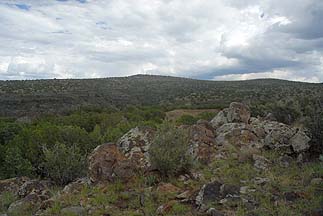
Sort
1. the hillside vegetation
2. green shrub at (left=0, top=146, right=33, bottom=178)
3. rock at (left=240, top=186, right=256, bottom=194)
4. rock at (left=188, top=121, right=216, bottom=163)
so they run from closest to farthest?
the hillside vegetation → rock at (left=240, top=186, right=256, bottom=194) → rock at (left=188, top=121, right=216, bottom=163) → green shrub at (left=0, top=146, right=33, bottom=178)

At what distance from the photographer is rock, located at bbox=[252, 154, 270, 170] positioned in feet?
32.9

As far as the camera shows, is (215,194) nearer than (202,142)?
Yes

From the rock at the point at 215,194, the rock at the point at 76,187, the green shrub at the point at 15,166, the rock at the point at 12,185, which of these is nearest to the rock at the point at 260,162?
the rock at the point at 215,194

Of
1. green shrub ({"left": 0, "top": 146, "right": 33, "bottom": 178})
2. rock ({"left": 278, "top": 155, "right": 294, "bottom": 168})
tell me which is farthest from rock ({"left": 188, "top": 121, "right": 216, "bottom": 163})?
green shrub ({"left": 0, "top": 146, "right": 33, "bottom": 178})

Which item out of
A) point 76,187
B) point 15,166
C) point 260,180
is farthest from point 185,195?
point 15,166

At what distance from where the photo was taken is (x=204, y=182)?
9188 mm

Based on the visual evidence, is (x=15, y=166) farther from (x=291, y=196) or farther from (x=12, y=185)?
(x=291, y=196)

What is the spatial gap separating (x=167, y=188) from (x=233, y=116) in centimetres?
614

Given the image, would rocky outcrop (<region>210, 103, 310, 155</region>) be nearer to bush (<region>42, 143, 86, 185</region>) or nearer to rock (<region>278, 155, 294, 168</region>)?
rock (<region>278, 155, 294, 168</region>)

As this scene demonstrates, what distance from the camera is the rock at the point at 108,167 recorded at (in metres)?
9.52

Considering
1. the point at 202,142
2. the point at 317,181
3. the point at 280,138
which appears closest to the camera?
the point at 317,181

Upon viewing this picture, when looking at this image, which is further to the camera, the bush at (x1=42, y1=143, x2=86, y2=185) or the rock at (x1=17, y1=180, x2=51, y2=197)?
the bush at (x1=42, y1=143, x2=86, y2=185)

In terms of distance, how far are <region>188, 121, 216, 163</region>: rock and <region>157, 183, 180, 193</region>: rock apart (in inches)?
84.7

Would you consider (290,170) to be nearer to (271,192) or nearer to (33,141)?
(271,192)
